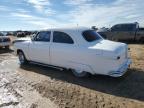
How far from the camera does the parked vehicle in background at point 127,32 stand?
18453mm

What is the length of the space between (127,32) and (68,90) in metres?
14.0

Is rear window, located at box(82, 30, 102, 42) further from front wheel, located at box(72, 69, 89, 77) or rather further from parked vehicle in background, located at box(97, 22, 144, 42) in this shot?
parked vehicle in background, located at box(97, 22, 144, 42)

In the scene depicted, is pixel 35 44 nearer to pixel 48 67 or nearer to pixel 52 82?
pixel 48 67

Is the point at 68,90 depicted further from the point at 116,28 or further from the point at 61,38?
the point at 116,28

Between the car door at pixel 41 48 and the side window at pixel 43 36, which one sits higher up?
the side window at pixel 43 36

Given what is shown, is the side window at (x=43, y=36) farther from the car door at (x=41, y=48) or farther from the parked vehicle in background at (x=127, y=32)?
the parked vehicle in background at (x=127, y=32)

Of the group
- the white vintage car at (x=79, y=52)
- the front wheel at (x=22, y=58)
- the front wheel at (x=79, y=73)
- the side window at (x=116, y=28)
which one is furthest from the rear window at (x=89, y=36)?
the side window at (x=116, y=28)

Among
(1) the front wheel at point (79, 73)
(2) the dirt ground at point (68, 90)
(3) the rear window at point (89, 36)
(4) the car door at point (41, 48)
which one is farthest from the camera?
(4) the car door at point (41, 48)

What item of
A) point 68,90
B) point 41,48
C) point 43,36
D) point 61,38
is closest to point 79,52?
point 61,38

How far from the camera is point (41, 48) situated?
27.2ft

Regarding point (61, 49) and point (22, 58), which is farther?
point (22, 58)

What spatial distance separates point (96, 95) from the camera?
Result: 5645mm

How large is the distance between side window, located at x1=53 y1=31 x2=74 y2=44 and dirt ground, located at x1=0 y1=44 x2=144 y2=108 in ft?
4.22

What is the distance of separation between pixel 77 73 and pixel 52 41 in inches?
66.4
